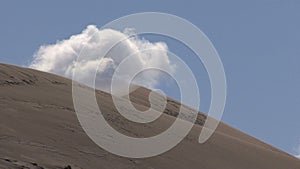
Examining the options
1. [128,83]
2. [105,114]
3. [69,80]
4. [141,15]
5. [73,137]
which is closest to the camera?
[141,15]

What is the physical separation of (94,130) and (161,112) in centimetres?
1068

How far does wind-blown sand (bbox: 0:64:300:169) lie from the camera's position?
2102cm

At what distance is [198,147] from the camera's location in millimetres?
29328

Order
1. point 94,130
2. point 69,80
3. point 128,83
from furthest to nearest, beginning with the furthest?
point 128,83, point 69,80, point 94,130

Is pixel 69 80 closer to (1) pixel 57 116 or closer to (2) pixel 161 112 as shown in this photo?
(2) pixel 161 112

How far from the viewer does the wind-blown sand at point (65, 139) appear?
21016 millimetres

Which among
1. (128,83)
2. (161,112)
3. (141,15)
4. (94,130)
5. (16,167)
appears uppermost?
(128,83)

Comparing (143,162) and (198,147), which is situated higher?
(198,147)

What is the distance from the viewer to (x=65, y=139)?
23328 millimetres

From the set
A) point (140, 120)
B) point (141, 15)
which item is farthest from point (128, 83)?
point (141, 15)

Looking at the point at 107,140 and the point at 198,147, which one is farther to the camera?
the point at 198,147

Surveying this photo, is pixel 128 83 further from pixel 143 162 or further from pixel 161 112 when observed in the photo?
pixel 143 162

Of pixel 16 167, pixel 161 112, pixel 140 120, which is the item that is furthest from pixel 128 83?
pixel 16 167

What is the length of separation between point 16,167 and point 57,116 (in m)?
7.37
